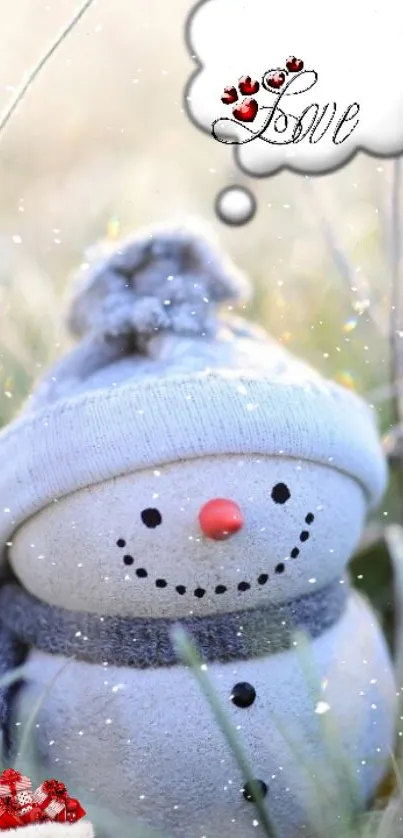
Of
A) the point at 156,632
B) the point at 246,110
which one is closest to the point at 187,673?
the point at 156,632

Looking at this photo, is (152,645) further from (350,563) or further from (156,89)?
(156,89)

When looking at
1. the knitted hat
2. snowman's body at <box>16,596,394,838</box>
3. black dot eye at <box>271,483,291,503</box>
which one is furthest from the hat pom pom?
snowman's body at <box>16,596,394,838</box>

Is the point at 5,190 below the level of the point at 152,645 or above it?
above

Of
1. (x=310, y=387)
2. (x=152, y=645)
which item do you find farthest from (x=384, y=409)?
(x=152, y=645)

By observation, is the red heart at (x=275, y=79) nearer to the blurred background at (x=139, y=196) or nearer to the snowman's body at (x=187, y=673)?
the blurred background at (x=139, y=196)

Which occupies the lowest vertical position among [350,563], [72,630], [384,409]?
[72,630]

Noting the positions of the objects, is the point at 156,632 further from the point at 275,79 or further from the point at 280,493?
the point at 275,79
